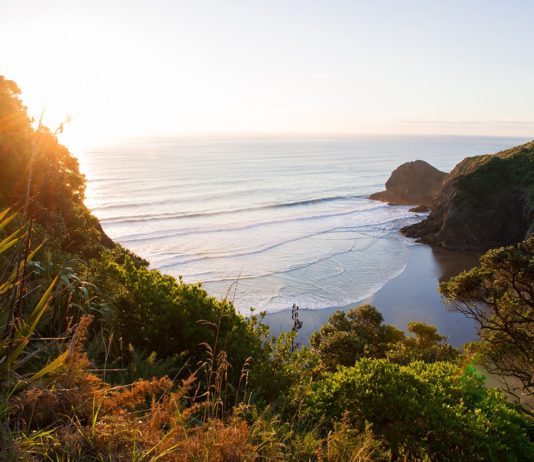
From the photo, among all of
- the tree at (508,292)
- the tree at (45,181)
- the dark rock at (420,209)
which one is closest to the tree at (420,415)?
the tree at (508,292)

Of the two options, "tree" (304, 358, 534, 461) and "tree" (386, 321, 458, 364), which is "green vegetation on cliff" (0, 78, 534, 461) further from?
"tree" (386, 321, 458, 364)

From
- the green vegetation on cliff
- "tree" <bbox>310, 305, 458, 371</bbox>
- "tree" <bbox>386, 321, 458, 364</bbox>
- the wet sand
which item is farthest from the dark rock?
the green vegetation on cliff

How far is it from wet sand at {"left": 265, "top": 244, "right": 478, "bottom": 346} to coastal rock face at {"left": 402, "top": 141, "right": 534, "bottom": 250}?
6005 mm

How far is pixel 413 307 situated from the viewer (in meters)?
26.2

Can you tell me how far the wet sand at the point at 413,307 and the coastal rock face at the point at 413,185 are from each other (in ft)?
103

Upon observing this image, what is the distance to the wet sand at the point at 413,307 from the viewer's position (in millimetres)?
22703

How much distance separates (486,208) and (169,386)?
44153 mm

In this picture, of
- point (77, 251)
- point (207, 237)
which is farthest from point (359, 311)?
point (207, 237)

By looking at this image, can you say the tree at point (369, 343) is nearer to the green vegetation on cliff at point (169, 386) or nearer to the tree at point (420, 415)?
the green vegetation on cliff at point (169, 386)

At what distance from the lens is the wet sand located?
22703mm

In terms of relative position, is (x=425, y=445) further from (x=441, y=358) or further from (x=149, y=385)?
(x=441, y=358)

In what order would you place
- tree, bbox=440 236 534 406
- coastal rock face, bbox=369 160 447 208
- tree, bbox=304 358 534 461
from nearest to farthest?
tree, bbox=304 358 534 461
tree, bbox=440 236 534 406
coastal rock face, bbox=369 160 447 208

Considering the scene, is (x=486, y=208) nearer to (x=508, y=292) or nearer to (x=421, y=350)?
(x=421, y=350)

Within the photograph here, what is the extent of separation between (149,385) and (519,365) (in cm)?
1269
